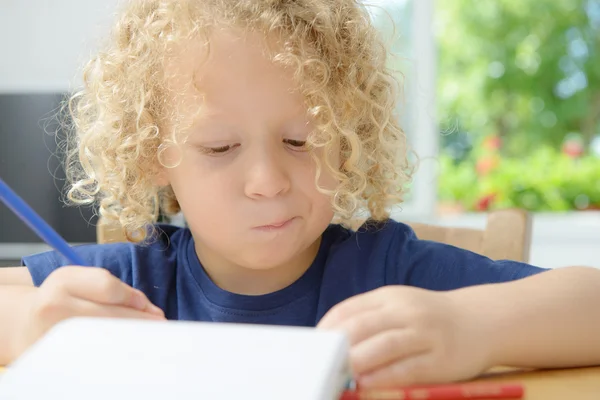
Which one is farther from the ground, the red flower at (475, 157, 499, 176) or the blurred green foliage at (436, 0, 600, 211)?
the blurred green foliage at (436, 0, 600, 211)

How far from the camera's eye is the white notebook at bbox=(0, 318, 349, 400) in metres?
0.41

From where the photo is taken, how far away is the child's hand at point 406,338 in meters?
0.51

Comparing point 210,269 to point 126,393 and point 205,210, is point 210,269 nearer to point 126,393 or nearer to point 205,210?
point 205,210

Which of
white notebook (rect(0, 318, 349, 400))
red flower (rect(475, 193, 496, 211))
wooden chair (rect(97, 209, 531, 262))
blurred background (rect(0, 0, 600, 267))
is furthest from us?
red flower (rect(475, 193, 496, 211))

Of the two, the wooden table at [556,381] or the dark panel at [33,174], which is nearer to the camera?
the wooden table at [556,381]

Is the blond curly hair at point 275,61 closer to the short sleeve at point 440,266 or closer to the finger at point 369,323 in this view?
the short sleeve at point 440,266

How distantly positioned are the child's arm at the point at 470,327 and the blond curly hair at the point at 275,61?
249 millimetres

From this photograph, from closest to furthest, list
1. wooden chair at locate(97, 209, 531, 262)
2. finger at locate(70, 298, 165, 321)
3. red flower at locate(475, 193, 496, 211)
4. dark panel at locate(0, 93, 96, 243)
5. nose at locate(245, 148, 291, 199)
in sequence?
finger at locate(70, 298, 165, 321)
nose at locate(245, 148, 291, 199)
wooden chair at locate(97, 209, 531, 262)
dark panel at locate(0, 93, 96, 243)
red flower at locate(475, 193, 496, 211)

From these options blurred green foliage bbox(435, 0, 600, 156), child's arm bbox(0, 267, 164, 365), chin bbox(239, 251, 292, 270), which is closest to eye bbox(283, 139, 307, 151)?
chin bbox(239, 251, 292, 270)

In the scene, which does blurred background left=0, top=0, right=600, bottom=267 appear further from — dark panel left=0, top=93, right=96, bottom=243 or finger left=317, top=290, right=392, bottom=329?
finger left=317, top=290, right=392, bottom=329

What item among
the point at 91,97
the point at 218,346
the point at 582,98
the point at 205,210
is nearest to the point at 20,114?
the point at 91,97

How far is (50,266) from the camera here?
89 cm

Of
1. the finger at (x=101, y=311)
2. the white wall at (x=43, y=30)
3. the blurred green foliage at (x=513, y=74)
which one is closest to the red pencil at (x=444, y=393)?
the finger at (x=101, y=311)

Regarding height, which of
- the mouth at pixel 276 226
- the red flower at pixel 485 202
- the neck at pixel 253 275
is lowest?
the red flower at pixel 485 202
